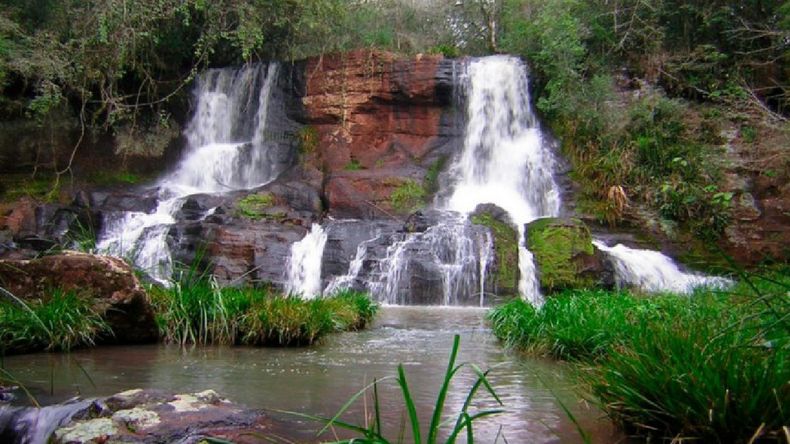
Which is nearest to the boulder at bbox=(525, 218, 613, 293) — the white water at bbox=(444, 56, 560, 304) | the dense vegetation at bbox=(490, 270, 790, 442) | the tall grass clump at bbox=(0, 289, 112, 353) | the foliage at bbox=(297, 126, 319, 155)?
the white water at bbox=(444, 56, 560, 304)

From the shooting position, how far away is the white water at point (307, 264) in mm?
16312

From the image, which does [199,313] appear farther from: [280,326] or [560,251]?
[560,251]

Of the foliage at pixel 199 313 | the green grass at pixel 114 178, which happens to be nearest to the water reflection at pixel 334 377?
the foliage at pixel 199 313

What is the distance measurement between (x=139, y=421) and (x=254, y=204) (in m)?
16.2

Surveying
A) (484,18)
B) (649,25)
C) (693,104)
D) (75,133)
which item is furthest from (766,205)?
(75,133)

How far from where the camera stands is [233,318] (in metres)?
7.90

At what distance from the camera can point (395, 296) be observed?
1556 cm

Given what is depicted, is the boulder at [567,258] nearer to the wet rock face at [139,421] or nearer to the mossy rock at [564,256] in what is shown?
the mossy rock at [564,256]

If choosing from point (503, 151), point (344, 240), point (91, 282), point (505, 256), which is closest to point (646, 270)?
point (505, 256)

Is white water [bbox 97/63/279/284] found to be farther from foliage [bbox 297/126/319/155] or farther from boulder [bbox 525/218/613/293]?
boulder [bbox 525/218/613/293]

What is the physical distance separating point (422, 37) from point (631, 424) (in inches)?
1168

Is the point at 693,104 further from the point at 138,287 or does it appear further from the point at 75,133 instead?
the point at 75,133

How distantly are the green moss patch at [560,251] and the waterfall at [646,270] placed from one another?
761mm

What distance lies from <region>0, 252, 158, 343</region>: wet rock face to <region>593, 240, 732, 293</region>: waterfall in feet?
37.2
